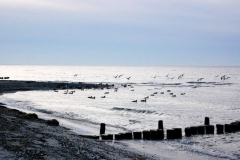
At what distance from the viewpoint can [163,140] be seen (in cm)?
1998

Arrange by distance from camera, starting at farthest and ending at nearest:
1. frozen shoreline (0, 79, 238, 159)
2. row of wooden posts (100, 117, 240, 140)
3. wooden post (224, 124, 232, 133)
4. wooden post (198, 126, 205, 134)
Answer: wooden post (224, 124, 232, 133), wooden post (198, 126, 205, 134), row of wooden posts (100, 117, 240, 140), frozen shoreline (0, 79, 238, 159)

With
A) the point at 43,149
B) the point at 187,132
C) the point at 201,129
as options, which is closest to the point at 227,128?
the point at 201,129

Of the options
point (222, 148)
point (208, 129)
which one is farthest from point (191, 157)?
point (208, 129)

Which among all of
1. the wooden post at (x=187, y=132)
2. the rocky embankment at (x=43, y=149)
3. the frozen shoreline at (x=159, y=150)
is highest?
the rocky embankment at (x=43, y=149)

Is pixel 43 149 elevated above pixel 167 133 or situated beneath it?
elevated above

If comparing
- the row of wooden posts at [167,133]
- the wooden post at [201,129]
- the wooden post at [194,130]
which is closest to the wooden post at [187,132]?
the row of wooden posts at [167,133]

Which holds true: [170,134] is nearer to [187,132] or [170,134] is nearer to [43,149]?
[187,132]

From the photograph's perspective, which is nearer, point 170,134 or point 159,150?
point 159,150

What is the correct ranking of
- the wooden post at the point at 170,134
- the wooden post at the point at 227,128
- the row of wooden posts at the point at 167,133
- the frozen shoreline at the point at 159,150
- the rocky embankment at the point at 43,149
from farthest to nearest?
the wooden post at the point at 227,128 → the wooden post at the point at 170,134 → the row of wooden posts at the point at 167,133 → the frozen shoreline at the point at 159,150 → the rocky embankment at the point at 43,149

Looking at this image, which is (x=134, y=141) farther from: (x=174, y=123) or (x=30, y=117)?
(x=174, y=123)

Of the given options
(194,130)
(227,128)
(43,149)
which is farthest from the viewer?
(227,128)

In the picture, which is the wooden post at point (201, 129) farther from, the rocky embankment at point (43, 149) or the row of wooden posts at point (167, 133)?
Answer: the rocky embankment at point (43, 149)

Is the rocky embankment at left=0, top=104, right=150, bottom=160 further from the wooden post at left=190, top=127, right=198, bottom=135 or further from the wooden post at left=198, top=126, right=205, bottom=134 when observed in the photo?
the wooden post at left=198, top=126, right=205, bottom=134

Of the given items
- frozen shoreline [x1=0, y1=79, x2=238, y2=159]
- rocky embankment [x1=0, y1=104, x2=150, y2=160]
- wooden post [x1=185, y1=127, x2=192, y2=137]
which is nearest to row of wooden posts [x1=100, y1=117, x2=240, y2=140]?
wooden post [x1=185, y1=127, x2=192, y2=137]
